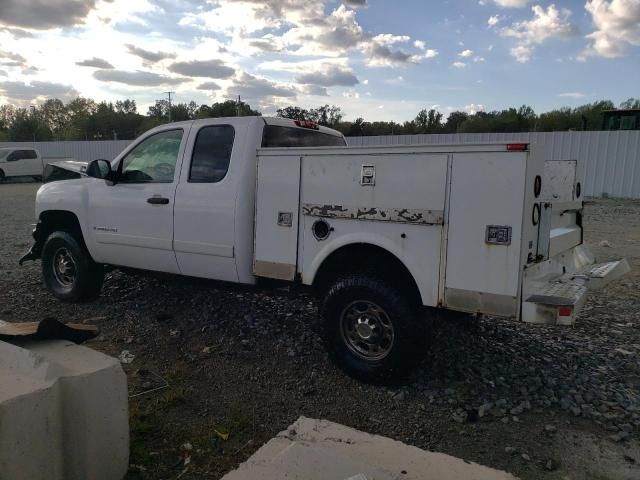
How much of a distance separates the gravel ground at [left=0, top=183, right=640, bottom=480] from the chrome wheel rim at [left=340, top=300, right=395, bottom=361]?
29 centimetres

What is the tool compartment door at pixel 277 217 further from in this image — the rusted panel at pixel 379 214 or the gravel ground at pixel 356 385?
the gravel ground at pixel 356 385

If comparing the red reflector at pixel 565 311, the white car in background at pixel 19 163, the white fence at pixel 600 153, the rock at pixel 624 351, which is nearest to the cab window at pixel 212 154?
the red reflector at pixel 565 311

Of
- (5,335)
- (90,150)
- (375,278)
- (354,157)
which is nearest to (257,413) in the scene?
(375,278)

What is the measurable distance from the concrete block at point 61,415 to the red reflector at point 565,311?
105 inches

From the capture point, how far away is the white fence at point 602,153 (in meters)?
19.6

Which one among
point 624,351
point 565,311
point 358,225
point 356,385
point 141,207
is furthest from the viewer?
point 141,207

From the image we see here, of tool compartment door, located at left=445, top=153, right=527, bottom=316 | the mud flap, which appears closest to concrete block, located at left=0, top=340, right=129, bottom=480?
tool compartment door, located at left=445, top=153, right=527, bottom=316

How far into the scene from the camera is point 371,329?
4078 mm

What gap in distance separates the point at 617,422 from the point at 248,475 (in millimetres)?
2570

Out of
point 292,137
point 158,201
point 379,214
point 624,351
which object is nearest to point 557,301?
point 379,214

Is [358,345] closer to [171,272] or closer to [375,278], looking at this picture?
[375,278]

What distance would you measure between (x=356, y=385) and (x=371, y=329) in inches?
18.6

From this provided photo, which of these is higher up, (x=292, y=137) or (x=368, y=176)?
(x=292, y=137)

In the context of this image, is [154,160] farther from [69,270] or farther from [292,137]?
[69,270]
